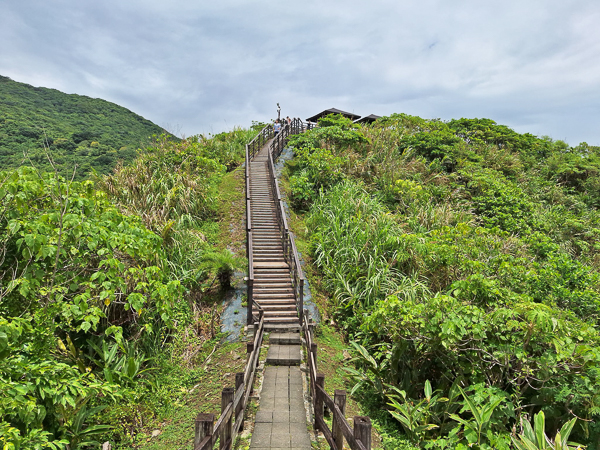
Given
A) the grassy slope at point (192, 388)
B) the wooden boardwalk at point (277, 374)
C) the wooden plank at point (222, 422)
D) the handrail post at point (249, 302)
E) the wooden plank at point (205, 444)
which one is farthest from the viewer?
the handrail post at point (249, 302)

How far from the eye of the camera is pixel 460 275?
7.71 m

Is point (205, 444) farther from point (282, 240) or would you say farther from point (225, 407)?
point (282, 240)

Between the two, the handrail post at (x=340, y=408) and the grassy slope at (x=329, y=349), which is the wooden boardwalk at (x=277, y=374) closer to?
the handrail post at (x=340, y=408)

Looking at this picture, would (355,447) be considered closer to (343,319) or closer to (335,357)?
(335,357)

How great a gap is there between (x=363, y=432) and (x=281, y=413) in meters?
2.33

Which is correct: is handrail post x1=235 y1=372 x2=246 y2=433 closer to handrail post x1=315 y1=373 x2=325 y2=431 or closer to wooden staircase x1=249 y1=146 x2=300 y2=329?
handrail post x1=315 y1=373 x2=325 y2=431

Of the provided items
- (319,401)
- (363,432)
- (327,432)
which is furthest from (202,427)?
(319,401)

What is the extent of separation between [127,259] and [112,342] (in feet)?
5.74

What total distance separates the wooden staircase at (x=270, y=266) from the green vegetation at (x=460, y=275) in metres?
1.23

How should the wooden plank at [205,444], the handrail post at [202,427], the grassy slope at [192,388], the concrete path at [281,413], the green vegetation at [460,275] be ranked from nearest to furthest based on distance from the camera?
the wooden plank at [205,444] < the handrail post at [202,427] < the concrete path at [281,413] < the green vegetation at [460,275] < the grassy slope at [192,388]

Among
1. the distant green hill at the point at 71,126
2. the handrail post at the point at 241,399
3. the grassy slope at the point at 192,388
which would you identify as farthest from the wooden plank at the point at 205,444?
the distant green hill at the point at 71,126

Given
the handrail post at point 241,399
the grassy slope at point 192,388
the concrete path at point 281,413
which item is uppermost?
the handrail post at point 241,399

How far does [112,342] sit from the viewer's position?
6102 mm

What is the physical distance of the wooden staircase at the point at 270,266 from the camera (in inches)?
325
